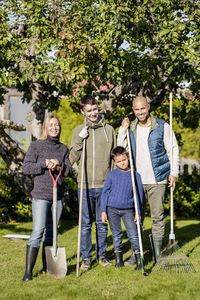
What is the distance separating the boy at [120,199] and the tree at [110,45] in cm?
178

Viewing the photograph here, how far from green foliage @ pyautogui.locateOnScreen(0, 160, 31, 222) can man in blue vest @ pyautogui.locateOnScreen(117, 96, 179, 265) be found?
580cm

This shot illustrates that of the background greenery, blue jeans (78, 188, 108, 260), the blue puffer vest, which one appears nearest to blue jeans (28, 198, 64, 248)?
blue jeans (78, 188, 108, 260)

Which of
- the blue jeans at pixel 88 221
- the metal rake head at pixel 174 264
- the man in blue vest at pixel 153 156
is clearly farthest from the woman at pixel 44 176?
the metal rake head at pixel 174 264

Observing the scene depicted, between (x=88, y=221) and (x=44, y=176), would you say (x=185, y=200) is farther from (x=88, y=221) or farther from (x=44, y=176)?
(x=44, y=176)

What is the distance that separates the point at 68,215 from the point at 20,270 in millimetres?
5709

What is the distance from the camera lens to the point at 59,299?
4125 millimetres

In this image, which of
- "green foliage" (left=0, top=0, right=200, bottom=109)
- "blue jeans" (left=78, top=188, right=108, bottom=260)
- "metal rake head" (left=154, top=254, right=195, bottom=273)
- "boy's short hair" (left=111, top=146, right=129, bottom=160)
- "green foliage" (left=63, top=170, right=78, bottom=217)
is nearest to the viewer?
"metal rake head" (left=154, top=254, right=195, bottom=273)

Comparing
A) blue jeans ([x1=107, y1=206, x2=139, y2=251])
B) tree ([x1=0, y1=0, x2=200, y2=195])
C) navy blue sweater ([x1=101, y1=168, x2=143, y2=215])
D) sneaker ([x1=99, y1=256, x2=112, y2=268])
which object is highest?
tree ([x1=0, y1=0, x2=200, y2=195])

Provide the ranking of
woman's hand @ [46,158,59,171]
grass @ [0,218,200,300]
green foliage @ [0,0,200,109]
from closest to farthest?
1. grass @ [0,218,200,300]
2. woman's hand @ [46,158,59,171]
3. green foliage @ [0,0,200,109]

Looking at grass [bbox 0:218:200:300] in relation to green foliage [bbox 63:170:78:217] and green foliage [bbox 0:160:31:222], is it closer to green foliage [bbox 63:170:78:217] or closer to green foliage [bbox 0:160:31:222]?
green foliage [bbox 0:160:31:222]

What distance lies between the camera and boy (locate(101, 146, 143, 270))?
5.23 meters

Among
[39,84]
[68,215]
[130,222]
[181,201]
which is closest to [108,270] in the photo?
[130,222]

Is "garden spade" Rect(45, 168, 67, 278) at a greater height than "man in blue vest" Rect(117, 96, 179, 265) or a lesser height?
lesser

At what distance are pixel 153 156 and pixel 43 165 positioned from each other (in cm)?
146
